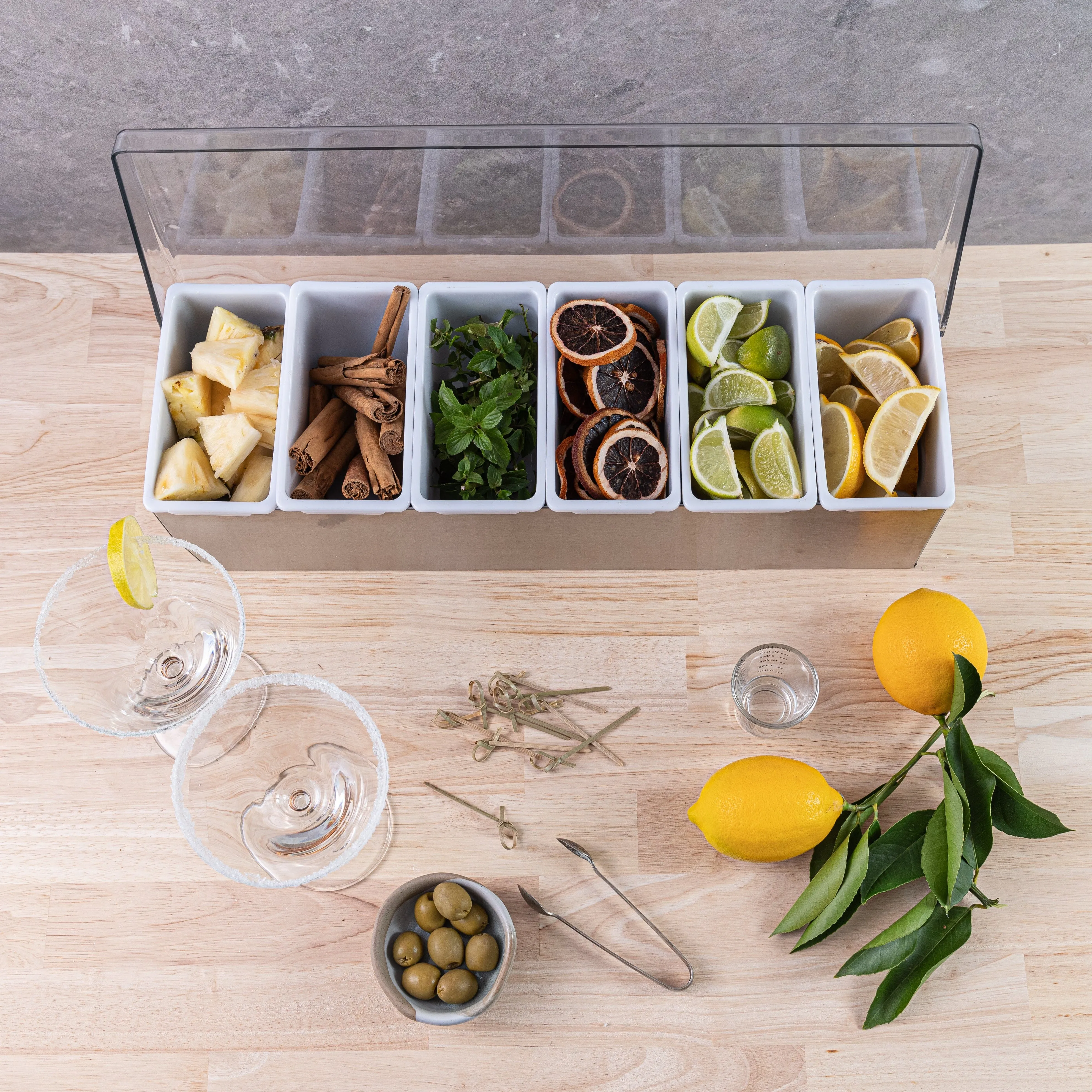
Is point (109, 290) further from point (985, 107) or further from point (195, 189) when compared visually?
point (985, 107)

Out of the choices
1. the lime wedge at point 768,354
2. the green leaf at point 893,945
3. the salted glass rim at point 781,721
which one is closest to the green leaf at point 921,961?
the green leaf at point 893,945

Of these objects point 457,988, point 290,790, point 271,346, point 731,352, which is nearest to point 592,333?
point 731,352

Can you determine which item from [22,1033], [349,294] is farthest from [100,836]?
[349,294]

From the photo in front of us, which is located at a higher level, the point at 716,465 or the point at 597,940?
the point at 716,465

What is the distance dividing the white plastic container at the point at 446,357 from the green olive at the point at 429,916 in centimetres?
41

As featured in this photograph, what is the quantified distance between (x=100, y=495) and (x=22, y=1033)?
0.61m

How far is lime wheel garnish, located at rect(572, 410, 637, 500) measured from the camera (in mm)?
1045

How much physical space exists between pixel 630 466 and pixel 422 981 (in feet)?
1.88

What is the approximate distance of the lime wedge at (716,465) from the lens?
3.39 ft

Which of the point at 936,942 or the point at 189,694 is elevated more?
the point at 189,694

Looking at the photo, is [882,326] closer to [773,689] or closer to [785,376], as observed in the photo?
[785,376]

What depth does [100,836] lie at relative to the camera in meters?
1.09

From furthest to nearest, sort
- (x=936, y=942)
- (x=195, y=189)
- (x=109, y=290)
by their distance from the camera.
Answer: (x=109, y=290) → (x=195, y=189) → (x=936, y=942)

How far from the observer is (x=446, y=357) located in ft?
3.77
